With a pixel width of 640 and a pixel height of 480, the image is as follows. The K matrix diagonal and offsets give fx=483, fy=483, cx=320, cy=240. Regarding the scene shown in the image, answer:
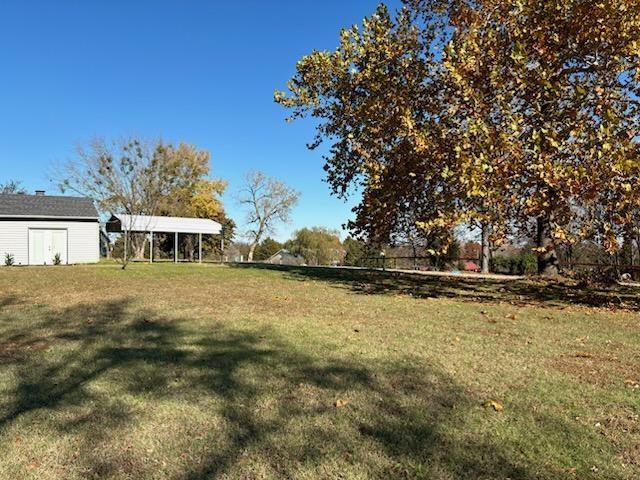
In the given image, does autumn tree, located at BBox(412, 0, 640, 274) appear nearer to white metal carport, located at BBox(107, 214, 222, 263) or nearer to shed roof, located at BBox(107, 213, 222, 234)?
white metal carport, located at BBox(107, 214, 222, 263)

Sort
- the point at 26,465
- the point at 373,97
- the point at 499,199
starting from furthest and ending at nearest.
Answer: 1. the point at 373,97
2. the point at 499,199
3. the point at 26,465

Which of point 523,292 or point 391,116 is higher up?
point 391,116

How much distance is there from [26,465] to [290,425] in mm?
1543

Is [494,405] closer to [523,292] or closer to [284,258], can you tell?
[523,292]

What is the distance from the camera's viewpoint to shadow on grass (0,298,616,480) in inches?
107

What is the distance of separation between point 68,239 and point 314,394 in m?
25.0

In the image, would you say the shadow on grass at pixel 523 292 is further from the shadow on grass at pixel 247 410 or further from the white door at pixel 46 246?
the white door at pixel 46 246

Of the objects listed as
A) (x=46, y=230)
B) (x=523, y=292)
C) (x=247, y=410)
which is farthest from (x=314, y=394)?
(x=46, y=230)

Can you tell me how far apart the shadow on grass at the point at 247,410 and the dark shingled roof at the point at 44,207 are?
70.7ft

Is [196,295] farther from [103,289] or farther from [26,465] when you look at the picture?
[26,465]

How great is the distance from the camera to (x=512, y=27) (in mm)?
9680

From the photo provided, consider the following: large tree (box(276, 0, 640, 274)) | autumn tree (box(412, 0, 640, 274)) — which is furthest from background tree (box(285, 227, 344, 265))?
autumn tree (box(412, 0, 640, 274))

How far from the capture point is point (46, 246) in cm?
2464

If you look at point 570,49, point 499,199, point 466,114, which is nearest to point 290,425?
point 499,199
